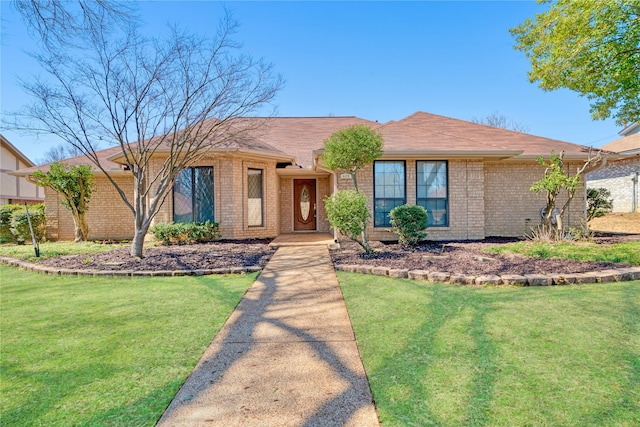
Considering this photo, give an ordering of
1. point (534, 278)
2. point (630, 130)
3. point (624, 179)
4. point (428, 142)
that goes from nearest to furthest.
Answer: point (534, 278)
point (428, 142)
point (624, 179)
point (630, 130)

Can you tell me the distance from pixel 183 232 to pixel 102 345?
7.21 meters

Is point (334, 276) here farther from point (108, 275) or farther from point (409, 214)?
point (108, 275)

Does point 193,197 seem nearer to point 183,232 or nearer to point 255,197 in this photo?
point 183,232

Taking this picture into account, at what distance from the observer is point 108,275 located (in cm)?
608

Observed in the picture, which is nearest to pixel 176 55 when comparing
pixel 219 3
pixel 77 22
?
pixel 219 3

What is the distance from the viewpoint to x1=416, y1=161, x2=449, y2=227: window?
9.95 meters

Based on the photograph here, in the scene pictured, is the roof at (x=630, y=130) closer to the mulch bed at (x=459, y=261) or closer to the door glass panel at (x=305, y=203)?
the mulch bed at (x=459, y=261)

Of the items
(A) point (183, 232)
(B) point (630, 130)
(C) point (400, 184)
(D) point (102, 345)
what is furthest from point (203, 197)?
(B) point (630, 130)

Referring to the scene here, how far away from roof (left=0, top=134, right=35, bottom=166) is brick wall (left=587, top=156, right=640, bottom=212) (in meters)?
35.0

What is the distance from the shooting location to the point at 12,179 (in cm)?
2270

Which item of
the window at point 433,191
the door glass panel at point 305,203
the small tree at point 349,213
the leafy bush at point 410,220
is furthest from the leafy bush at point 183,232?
the window at point 433,191

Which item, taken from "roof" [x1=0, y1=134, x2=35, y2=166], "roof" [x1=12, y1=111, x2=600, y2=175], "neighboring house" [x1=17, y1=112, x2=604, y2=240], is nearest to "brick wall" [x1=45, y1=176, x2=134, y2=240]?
"neighboring house" [x1=17, y1=112, x2=604, y2=240]

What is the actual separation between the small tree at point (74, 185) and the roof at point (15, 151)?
14542 mm

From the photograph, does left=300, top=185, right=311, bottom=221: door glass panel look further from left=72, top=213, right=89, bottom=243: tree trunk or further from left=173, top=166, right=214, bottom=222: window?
left=72, top=213, right=89, bottom=243: tree trunk
